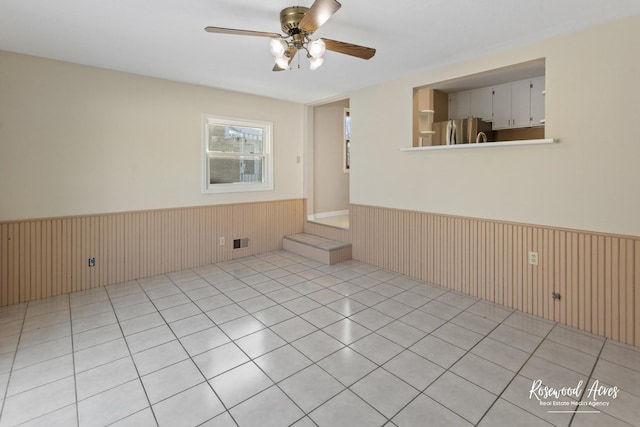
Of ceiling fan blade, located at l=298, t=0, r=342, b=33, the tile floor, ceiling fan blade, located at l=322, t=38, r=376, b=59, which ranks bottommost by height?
the tile floor

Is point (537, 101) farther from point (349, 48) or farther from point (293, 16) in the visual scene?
point (293, 16)

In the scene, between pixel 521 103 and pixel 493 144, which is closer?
pixel 493 144

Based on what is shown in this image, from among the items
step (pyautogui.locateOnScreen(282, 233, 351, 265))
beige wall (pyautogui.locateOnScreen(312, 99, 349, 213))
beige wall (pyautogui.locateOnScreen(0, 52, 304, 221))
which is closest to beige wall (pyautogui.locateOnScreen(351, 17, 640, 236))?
step (pyautogui.locateOnScreen(282, 233, 351, 265))

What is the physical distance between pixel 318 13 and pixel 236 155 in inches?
137

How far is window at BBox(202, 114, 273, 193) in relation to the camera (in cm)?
479

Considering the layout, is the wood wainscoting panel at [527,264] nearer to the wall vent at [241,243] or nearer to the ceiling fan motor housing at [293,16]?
the wall vent at [241,243]

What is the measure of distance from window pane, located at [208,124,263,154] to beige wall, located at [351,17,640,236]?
254cm

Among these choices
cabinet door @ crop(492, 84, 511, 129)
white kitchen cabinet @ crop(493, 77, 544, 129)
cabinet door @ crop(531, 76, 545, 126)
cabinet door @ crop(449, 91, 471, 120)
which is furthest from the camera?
cabinet door @ crop(449, 91, 471, 120)

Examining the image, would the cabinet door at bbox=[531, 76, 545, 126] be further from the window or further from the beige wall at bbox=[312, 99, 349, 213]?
the window

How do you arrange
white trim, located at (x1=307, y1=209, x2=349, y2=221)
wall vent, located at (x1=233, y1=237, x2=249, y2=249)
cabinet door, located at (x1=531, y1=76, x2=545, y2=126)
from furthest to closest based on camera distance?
white trim, located at (x1=307, y1=209, x2=349, y2=221), wall vent, located at (x1=233, y1=237, x2=249, y2=249), cabinet door, located at (x1=531, y1=76, x2=545, y2=126)

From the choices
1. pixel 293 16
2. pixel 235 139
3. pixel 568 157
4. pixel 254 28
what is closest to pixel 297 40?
pixel 293 16

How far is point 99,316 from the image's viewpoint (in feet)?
10.1

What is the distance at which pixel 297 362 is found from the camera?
2328mm

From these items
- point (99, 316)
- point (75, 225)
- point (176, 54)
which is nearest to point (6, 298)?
point (75, 225)
